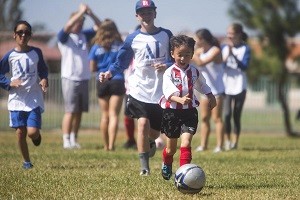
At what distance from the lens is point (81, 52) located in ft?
51.0

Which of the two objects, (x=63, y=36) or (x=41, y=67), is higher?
(x=63, y=36)

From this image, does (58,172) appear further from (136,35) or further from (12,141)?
(12,141)

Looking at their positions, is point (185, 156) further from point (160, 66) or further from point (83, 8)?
A: point (83, 8)

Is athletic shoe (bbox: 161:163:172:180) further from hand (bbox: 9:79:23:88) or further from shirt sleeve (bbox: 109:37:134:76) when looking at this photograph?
hand (bbox: 9:79:23:88)

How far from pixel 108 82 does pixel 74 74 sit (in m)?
1.06

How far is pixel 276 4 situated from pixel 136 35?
20656 mm

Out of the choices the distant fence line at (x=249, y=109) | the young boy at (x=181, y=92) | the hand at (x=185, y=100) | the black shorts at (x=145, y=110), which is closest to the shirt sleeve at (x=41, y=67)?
the black shorts at (x=145, y=110)

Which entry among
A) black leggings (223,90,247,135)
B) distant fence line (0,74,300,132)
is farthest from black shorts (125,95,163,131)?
distant fence line (0,74,300,132)

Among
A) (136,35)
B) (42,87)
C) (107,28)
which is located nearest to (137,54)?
(136,35)

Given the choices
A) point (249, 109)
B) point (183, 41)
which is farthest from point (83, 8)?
point (249, 109)

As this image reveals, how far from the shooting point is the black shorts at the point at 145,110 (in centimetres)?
1028

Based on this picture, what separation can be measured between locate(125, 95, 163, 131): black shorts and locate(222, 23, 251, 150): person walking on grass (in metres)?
5.07

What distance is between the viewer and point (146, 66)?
1040cm

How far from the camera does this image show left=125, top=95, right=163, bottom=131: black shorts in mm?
10281
